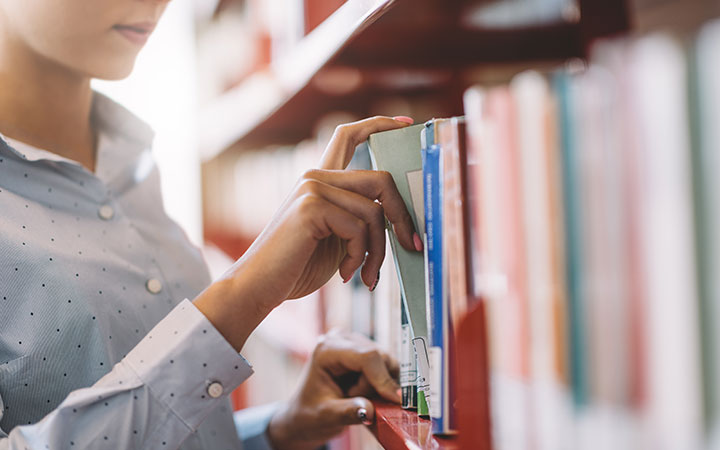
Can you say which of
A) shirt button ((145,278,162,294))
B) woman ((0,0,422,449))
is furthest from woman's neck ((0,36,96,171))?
shirt button ((145,278,162,294))

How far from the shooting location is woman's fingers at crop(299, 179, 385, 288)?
60cm

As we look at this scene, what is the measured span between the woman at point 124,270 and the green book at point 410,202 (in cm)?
2

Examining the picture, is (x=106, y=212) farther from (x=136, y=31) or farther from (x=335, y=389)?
(x=335, y=389)

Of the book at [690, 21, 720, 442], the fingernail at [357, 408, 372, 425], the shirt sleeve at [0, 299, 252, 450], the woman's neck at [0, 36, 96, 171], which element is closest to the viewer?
the book at [690, 21, 720, 442]

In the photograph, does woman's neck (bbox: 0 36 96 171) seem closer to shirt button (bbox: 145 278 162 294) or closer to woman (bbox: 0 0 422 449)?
woman (bbox: 0 0 422 449)

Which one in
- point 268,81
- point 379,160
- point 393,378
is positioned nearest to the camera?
point 379,160

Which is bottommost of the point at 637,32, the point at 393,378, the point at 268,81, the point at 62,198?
the point at 393,378

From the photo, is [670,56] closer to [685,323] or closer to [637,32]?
[685,323]

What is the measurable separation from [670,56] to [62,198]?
691 mm

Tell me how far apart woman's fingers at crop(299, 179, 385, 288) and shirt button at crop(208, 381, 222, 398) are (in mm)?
162

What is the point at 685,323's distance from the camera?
0.52 meters

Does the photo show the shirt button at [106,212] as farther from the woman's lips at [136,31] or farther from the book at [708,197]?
the book at [708,197]

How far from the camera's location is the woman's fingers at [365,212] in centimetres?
60

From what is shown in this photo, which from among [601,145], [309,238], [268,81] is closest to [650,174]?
[601,145]
